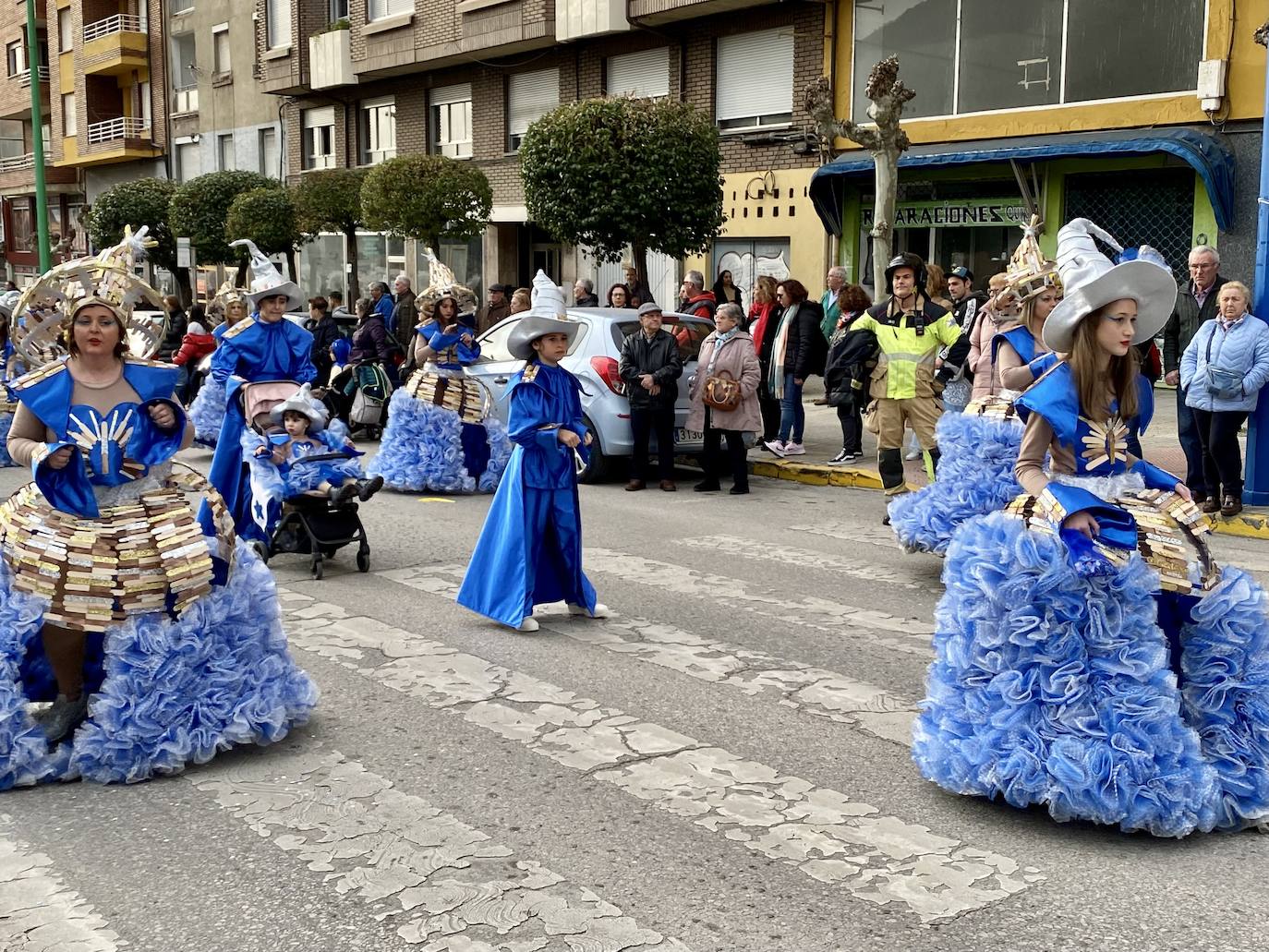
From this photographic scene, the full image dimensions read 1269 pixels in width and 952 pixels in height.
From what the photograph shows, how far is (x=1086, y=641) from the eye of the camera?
4504mm

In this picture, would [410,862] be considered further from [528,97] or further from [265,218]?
[265,218]

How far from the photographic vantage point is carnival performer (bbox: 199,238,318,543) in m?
9.65

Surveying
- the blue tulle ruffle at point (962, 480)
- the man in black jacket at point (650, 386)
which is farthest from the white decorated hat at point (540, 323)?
the man in black jacket at point (650, 386)

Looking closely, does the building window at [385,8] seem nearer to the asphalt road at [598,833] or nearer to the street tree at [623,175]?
the street tree at [623,175]

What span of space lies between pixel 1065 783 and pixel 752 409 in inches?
322

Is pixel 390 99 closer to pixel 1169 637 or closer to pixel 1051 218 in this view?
pixel 1051 218

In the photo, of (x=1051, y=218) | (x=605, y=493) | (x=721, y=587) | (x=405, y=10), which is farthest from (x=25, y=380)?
(x=405, y=10)

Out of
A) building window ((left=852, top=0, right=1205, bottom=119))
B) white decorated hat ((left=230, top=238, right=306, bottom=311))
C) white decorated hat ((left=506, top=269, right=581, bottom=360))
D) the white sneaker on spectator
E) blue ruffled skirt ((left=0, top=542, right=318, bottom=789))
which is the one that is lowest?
the white sneaker on spectator

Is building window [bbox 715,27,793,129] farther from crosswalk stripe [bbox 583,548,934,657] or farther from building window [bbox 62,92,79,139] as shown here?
building window [bbox 62,92,79,139]

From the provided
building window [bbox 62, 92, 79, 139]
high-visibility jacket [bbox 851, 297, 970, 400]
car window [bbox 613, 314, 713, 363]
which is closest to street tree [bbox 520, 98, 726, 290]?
car window [bbox 613, 314, 713, 363]

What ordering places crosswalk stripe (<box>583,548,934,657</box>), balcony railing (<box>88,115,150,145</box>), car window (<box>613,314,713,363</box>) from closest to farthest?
crosswalk stripe (<box>583,548,934,657</box>)
car window (<box>613,314,713,363</box>)
balcony railing (<box>88,115,150,145</box>)

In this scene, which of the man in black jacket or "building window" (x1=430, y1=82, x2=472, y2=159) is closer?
the man in black jacket

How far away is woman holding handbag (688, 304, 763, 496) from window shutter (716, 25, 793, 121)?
10641 millimetres

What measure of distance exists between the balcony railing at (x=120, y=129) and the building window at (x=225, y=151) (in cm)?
500
